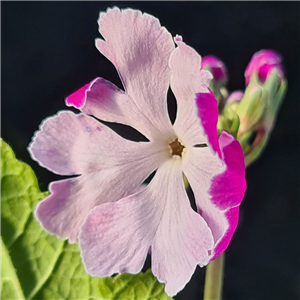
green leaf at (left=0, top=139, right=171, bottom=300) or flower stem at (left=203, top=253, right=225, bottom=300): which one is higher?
green leaf at (left=0, top=139, right=171, bottom=300)

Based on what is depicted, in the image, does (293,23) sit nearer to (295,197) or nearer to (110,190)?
(295,197)

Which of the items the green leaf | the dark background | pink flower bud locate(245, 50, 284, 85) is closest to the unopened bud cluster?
pink flower bud locate(245, 50, 284, 85)

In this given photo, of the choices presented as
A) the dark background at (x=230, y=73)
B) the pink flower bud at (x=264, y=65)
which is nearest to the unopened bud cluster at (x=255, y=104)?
the pink flower bud at (x=264, y=65)

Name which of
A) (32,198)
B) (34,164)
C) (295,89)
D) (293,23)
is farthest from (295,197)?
(32,198)

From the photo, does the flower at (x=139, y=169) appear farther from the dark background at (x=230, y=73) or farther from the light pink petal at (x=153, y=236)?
the dark background at (x=230, y=73)

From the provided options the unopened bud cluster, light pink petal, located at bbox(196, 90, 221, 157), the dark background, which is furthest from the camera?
the dark background

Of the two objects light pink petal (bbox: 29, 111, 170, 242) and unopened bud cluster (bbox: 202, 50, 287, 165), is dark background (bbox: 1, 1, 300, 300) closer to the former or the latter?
unopened bud cluster (bbox: 202, 50, 287, 165)

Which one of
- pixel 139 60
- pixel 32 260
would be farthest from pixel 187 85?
pixel 32 260

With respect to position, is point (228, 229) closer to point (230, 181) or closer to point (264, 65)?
point (230, 181)
